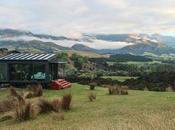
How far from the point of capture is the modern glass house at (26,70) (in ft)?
122

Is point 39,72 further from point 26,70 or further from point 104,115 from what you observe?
point 104,115

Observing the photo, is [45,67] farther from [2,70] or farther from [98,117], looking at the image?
[98,117]

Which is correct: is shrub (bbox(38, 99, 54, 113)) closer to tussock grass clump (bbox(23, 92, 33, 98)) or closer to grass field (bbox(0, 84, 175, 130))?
grass field (bbox(0, 84, 175, 130))

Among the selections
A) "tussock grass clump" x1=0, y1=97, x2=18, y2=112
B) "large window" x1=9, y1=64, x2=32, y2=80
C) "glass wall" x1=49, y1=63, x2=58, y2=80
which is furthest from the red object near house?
"tussock grass clump" x1=0, y1=97, x2=18, y2=112

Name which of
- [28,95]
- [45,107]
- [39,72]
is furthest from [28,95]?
[39,72]

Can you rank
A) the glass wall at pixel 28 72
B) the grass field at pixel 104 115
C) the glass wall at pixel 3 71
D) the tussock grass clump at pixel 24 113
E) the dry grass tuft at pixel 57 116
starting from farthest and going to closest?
the glass wall at pixel 3 71 < the glass wall at pixel 28 72 < the tussock grass clump at pixel 24 113 < the dry grass tuft at pixel 57 116 < the grass field at pixel 104 115

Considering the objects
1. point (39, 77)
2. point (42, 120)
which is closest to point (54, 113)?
point (42, 120)

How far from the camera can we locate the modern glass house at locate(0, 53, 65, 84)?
122 feet

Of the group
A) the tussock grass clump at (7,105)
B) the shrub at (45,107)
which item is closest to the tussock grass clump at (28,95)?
the tussock grass clump at (7,105)

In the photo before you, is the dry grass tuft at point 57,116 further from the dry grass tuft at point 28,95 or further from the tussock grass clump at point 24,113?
the dry grass tuft at point 28,95

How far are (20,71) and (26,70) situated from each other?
1.60 ft

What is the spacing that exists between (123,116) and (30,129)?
3208 millimetres

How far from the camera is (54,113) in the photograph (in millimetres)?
17859

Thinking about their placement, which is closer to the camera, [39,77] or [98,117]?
[98,117]
